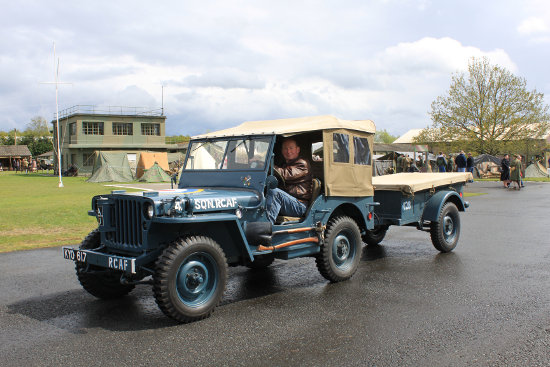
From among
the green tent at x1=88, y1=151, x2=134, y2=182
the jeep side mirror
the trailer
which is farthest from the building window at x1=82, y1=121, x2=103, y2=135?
the jeep side mirror

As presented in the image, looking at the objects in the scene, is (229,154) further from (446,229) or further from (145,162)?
(145,162)

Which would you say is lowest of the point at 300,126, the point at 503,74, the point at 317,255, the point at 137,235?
the point at 317,255

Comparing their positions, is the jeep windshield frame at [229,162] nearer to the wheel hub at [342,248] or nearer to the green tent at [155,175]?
the wheel hub at [342,248]

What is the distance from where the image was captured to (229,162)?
20.7ft

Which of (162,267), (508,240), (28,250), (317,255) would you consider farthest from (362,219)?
(28,250)

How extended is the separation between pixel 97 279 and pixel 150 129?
5093 centimetres

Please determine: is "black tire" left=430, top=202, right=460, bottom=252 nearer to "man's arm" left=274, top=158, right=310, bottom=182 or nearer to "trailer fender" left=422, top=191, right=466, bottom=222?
"trailer fender" left=422, top=191, right=466, bottom=222

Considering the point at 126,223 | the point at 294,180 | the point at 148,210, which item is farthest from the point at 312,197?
the point at 126,223

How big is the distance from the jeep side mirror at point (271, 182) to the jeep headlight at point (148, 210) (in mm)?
1519

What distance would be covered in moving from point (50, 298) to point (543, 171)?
38.1 metres

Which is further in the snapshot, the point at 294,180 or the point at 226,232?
the point at 294,180

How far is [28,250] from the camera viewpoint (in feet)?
29.1

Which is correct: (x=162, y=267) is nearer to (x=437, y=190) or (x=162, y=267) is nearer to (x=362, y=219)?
(x=362, y=219)

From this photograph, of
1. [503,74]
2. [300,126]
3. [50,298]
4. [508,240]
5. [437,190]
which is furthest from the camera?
[503,74]
